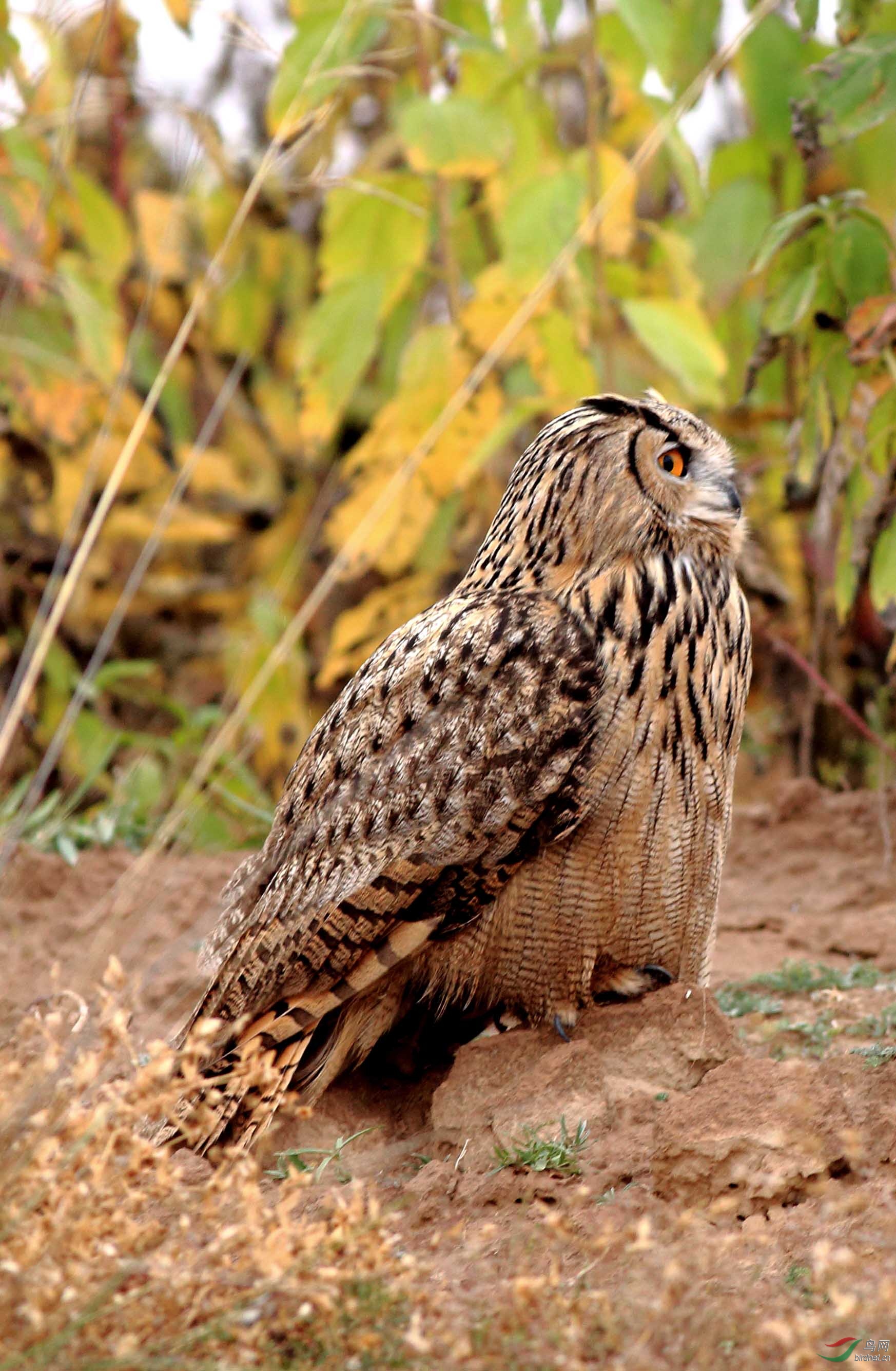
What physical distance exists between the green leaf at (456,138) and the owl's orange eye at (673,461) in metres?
1.63

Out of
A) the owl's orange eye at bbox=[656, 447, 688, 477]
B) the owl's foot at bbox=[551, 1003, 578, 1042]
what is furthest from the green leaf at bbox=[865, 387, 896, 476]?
the owl's foot at bbox=[551, 1003, 578, 1042]

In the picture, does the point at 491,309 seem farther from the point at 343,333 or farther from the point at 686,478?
the point at 686,478

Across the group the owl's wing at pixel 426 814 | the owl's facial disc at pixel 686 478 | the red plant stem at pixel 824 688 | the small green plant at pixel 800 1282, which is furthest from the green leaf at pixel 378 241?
the small green plant at pixel 800 1282

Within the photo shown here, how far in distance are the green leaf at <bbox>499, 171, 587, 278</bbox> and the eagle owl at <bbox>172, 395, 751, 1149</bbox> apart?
128cm

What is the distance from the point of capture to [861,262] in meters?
3.69

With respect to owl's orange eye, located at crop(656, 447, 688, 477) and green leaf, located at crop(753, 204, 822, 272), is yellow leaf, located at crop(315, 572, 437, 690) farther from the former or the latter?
owl's orange eye, located at crop(656, 447, 688, 477)

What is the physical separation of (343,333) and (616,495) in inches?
75.6

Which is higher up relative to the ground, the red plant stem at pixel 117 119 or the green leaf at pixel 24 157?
the red plant stem at pixel 117 119

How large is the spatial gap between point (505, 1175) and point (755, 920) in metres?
1.72

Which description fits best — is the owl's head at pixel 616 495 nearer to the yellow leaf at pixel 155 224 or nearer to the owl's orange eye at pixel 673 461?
the owl's orange eye at pixel 673 461

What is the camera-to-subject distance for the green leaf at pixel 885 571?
354 cm

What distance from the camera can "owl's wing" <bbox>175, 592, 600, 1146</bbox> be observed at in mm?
2764

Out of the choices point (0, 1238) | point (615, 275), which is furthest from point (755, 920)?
point (0, 1238)

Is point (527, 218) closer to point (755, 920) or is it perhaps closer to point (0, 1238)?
point (755, 920)
